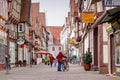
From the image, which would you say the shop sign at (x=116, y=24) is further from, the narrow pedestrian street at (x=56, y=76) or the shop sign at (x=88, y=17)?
the shop sign at (x=88, y=17)

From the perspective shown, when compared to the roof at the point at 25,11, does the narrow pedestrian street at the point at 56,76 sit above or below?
below

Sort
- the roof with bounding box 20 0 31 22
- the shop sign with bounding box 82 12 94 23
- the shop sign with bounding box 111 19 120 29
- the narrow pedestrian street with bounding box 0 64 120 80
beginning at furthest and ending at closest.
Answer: the roof with bounding box 20 0 31 22, the shop sign with bounding box 82 12 94 23, the narrow pedestrian street with bounding box 0 64 120 80, the shop sign with bounding box 111 19 120 29

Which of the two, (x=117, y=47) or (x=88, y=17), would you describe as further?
(x=88, y=17)

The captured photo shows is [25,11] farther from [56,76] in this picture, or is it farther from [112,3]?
[112,3]

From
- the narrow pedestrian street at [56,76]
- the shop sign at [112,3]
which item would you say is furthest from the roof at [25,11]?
the shop sign at [112,3]

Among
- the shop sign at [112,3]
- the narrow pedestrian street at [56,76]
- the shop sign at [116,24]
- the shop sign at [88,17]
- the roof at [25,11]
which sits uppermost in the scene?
the roof at [25,11]

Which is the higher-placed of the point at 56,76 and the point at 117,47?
the point at 117,47

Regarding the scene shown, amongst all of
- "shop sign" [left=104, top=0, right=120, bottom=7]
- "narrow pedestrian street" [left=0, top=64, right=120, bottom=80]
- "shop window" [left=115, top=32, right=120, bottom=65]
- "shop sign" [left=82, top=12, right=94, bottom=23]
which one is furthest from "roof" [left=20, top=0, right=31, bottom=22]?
"shop sign" [left=104, top=0, right=120, bottom=7]

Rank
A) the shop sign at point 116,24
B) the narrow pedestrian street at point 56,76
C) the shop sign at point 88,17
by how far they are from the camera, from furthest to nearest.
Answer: the shop sign at point 88,17 → the narrow pedestrian street at point 56,76 → the shop sign at point 116,24

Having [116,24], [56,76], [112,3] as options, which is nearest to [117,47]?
[116,24]

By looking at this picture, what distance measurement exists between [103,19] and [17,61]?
137ft

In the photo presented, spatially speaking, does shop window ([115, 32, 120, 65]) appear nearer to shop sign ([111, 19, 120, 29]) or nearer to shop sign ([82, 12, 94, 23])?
shop sign ([111, 19, 120, 29])

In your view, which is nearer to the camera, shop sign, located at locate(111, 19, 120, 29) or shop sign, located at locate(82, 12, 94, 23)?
Result: shop sign, located at locate(111, 19, 120, 29)

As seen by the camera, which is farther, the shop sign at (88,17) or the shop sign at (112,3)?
the shop sign at (88,17)
